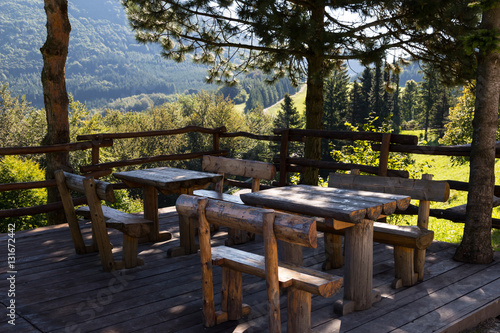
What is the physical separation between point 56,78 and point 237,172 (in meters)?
3.34

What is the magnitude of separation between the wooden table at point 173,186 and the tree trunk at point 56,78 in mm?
1894

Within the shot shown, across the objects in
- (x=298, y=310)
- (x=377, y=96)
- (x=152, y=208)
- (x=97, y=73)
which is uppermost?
(x=97, y=73)

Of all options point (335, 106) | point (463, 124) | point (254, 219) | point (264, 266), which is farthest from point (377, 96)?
point (254, 219)

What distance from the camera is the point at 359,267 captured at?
3.16m

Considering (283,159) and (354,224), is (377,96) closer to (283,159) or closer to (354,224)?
(283,159)

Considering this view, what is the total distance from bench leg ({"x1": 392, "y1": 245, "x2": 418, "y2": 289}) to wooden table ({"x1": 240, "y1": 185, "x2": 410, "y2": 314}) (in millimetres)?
380

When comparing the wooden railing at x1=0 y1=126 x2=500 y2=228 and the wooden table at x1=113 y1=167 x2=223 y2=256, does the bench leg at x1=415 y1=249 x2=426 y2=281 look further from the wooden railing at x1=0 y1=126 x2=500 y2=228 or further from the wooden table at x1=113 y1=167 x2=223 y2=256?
the wooden table at x1=113 y1=167 x2=223 y2=256

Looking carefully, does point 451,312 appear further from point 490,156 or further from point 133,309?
point 133,309

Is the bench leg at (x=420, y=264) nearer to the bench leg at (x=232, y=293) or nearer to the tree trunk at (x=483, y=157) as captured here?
the tree trunk at (x=483, y=157)

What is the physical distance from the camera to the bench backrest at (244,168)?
14.1 ft

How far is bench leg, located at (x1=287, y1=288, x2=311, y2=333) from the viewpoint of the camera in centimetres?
256

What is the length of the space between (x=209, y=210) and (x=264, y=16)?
567 cm

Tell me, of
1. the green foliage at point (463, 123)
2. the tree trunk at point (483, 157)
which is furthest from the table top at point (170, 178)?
the green foliage at point (463, 123)

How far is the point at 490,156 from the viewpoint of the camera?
3986 millimetres
